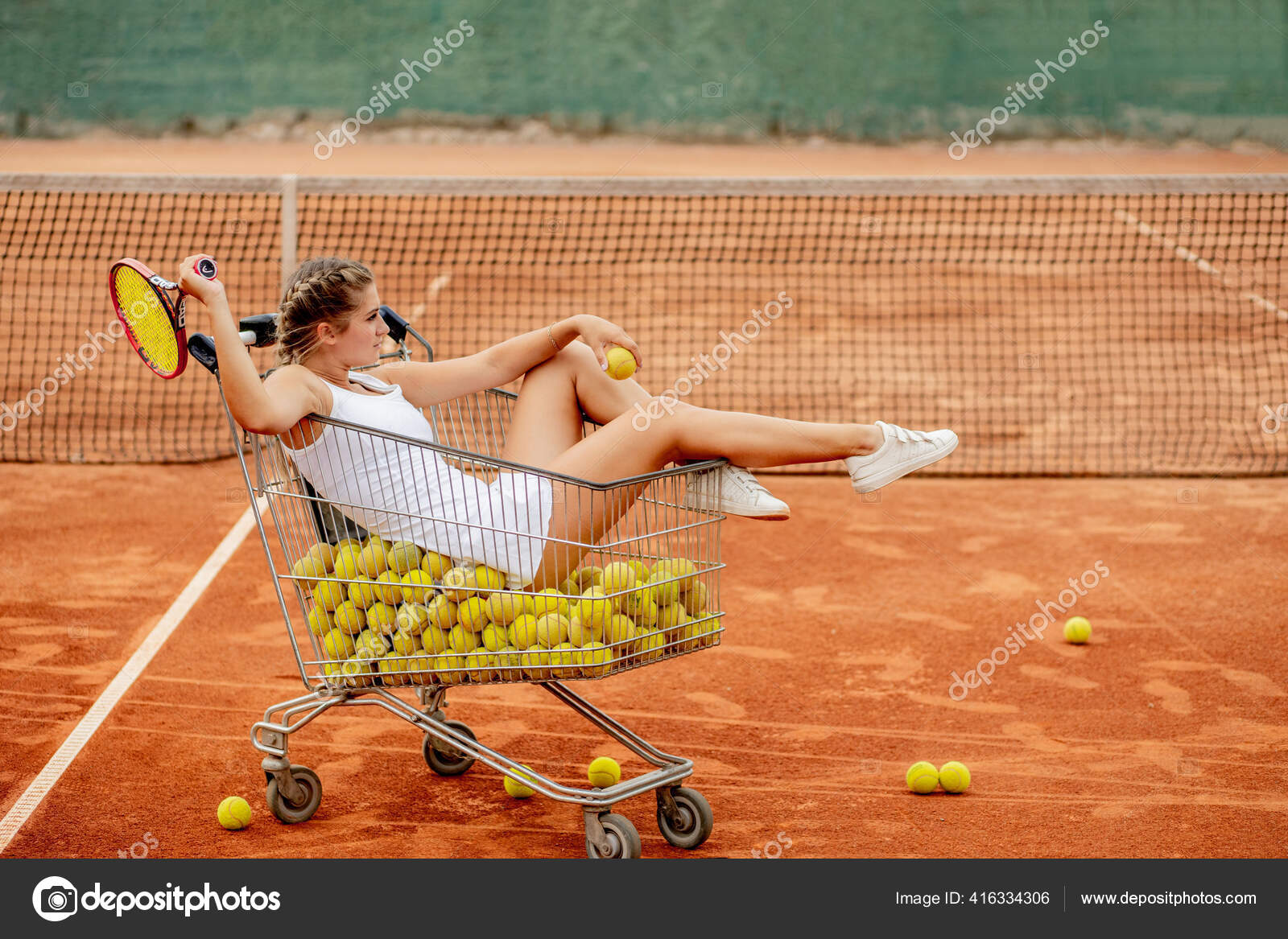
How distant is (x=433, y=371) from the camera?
4.34 meters

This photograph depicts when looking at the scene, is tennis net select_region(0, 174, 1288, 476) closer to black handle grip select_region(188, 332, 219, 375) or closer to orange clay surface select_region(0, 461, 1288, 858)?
orange clay surface select_region(0, 461, 1288, 858)

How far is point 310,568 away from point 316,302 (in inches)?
29.3

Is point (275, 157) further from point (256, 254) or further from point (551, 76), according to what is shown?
point (256, 254)

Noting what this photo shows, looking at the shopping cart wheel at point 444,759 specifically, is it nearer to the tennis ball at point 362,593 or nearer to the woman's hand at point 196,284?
the tennis ball at point 362,593

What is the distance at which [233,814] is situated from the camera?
408 centimetres

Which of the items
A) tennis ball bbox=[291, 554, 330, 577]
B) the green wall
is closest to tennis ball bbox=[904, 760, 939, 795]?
tennis ball bbox=[291, 554, 330, 577]

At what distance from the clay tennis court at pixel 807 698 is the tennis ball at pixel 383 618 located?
2.19 ft

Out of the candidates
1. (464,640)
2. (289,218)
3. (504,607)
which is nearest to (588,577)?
(504,607)

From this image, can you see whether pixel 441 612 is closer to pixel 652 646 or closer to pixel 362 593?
pixel 362 593

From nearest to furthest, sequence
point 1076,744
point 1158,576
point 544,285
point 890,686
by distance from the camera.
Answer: point 1076,744 → point 890,686 → point 1158,576 → point 544,285

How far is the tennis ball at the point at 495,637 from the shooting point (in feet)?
12.3

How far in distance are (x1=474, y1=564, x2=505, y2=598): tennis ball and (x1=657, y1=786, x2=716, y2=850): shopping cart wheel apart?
0.80m

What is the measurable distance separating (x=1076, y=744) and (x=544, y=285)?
956 cm
